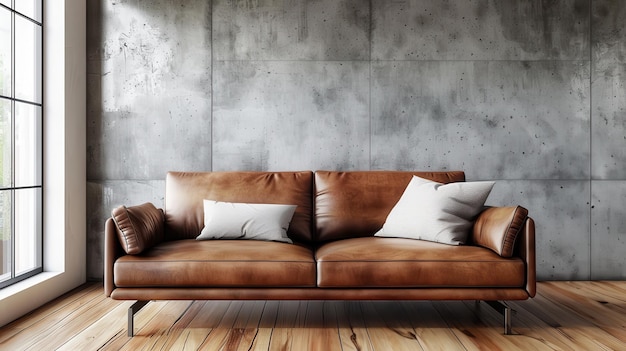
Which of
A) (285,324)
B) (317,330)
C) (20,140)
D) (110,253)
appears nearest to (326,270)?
(317,330)

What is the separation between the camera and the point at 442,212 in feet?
10.1

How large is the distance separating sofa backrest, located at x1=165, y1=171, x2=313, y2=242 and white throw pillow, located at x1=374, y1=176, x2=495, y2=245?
0.64m

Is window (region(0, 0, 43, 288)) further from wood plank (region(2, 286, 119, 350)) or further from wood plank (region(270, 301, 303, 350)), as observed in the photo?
wood plank (region(270, 301, 303, 350))

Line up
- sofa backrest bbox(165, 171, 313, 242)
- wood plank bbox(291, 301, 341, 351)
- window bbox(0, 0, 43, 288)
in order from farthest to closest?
sofa backrest bbox(165, 171, 313, 242), window bbox(0, 0, 43, 288), wood plank bbox(291, 301, 341, 351)

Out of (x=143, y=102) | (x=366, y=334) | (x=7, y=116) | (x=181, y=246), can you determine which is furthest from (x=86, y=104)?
(x=366, y=334)

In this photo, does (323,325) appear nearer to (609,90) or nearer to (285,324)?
(285,324)

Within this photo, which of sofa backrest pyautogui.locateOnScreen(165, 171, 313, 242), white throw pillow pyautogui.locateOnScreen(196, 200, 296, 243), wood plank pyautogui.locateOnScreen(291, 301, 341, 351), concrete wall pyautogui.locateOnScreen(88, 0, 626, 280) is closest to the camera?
wood plank pyautogui.locateOnScreen(291, 301, 341, 351)

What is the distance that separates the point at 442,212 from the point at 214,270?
1.37 m

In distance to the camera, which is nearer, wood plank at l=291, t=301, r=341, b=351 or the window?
wood plank at l=291, t=301, r=341, b=351

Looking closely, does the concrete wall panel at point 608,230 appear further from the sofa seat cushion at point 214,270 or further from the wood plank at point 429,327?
the sofa seat cushion at point 214,270

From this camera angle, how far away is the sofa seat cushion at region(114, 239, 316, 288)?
2.70 metres

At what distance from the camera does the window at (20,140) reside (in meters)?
3.31

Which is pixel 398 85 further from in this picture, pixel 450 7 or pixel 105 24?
pixel 105 24

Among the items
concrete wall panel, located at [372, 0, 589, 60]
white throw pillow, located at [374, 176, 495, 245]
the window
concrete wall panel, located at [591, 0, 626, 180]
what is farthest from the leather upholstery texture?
concrete wall panel, located at [591, 0, 626, 180]
